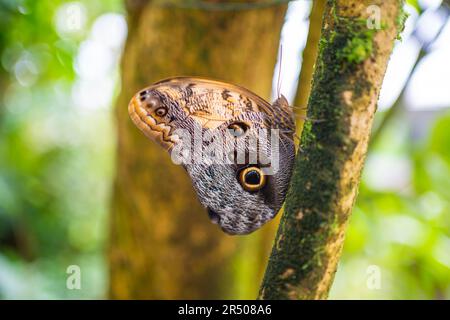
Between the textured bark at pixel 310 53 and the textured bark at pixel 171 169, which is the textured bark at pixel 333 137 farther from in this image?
the textured bark at pixel 171 169

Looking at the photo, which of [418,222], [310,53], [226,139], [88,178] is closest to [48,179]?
Result: [88,178]

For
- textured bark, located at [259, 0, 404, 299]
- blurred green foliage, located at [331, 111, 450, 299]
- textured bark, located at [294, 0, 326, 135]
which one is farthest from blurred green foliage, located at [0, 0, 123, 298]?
textured bark, located at [259, 0, 404, 299]

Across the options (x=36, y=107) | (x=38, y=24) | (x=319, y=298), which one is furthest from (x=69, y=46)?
(x=36, y=107)

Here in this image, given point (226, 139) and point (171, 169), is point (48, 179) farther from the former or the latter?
point (226, 139)

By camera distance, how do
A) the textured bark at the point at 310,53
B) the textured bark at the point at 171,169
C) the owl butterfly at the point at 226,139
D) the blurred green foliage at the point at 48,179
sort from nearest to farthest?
the owl butterfly at the point at 226,139 → the textured bark at the point at 310,53 → the textured bark at the point at 171,169 → the blurred green foliage at the point at 48,179

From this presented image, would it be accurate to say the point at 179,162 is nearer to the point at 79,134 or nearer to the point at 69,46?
the point at 69,46

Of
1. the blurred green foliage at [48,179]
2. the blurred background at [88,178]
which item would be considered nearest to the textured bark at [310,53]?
the blurred background at [88,178]

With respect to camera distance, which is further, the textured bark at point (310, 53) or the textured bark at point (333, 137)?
the textured bark at point (310, 53)
